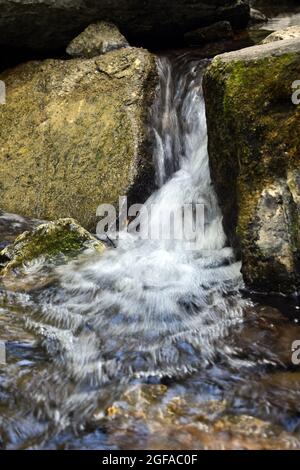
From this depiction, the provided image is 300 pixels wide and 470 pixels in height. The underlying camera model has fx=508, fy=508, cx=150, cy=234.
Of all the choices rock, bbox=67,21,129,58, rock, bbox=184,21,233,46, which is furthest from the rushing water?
rock, bbox=184,21,233,46

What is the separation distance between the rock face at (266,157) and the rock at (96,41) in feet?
11.5

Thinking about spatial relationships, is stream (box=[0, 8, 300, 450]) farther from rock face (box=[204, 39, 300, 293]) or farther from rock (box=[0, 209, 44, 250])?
rock (box=[0, 209, 44, 250])

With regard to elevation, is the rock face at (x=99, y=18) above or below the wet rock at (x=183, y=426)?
above

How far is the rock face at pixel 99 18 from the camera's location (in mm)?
7316

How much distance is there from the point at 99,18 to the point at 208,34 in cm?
199

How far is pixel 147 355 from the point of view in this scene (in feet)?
11.6

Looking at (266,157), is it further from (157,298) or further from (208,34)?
(208,34)

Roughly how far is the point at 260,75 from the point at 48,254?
104 inches

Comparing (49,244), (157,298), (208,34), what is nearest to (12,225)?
(49,244)

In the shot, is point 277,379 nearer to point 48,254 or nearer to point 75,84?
point 48,254

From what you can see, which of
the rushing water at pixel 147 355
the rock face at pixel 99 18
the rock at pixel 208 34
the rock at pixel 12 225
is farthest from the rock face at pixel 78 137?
the rock at pixel 208 34

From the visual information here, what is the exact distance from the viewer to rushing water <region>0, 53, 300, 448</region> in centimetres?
281

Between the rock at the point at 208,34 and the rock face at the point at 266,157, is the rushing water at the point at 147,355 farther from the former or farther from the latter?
the rock at the point at 208,34
